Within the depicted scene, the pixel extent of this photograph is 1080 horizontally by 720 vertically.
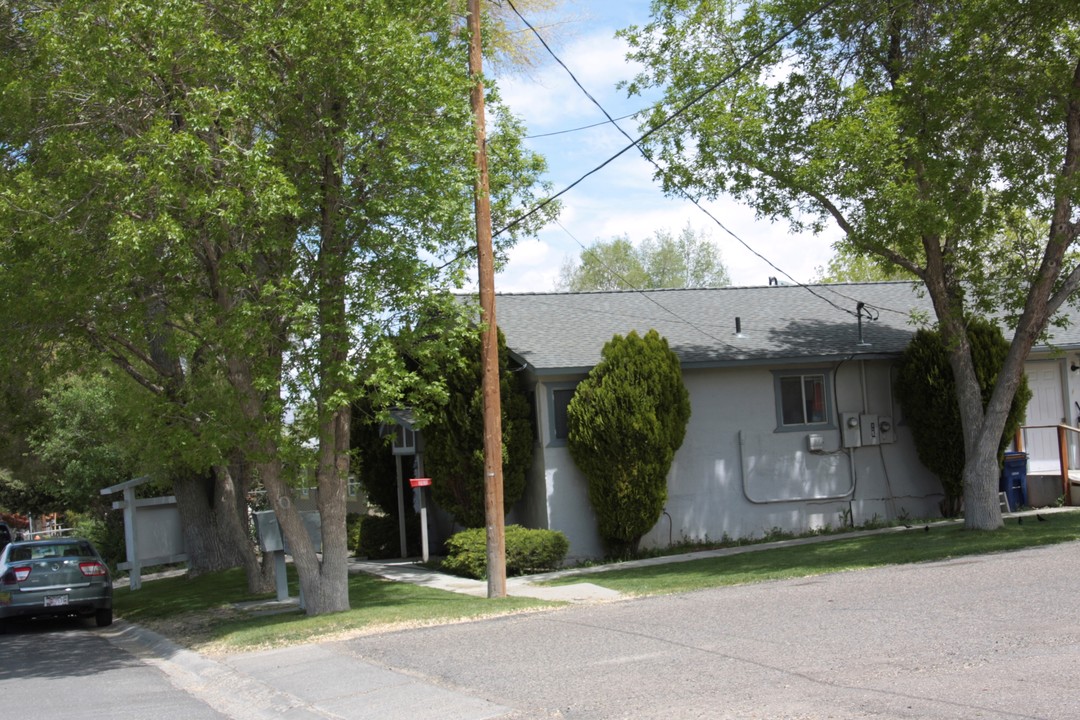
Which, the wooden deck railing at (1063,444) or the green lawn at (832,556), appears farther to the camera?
the wooden deck railing at (1063,444)

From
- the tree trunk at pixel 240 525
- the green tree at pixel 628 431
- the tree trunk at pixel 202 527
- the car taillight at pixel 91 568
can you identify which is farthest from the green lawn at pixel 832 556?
the tree trunk at pixel 202 527

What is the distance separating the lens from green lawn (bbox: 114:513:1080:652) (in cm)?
1259

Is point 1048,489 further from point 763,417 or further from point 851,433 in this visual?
point 763,417

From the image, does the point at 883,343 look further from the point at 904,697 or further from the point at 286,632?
the point at 904,697

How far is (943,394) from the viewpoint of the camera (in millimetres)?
18922

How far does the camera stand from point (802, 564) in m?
14.8

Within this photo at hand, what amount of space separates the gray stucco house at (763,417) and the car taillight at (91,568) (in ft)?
23.2

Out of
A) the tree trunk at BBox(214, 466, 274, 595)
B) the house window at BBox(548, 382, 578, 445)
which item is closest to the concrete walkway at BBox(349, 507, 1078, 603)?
the tree trunk at BBox(214, 466, 274, 595)

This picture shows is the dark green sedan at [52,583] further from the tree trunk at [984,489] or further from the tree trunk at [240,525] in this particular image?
the tree trunk at [984,489]

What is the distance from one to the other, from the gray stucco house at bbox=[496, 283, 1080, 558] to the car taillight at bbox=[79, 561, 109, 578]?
7061 mm

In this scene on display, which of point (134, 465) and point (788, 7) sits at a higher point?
point (788, 7)

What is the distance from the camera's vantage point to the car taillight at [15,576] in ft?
53.3

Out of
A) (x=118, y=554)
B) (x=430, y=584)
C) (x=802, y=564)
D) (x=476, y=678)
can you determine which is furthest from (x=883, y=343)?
(x=118, y=554)

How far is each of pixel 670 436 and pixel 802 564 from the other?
3.49 m
